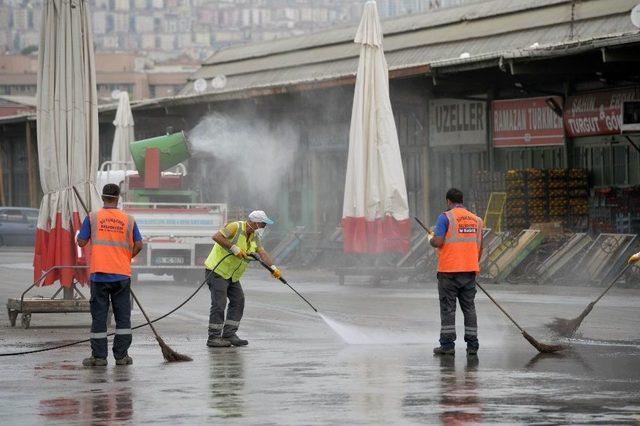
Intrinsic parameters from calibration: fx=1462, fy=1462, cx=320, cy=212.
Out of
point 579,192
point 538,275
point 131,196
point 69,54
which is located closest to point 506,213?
point 579,192

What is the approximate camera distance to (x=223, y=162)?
4362 centimetres

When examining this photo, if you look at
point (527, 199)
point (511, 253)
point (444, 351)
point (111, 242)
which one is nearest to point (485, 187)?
point (527, 199)

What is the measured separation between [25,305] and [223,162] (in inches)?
997

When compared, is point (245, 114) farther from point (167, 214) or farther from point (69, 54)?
point (69, 54)

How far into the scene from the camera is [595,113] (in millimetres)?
29078

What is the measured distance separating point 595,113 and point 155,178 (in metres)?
9.19

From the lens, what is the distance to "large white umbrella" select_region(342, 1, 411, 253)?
2683cm

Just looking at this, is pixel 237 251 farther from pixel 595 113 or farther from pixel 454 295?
pixel 595 113

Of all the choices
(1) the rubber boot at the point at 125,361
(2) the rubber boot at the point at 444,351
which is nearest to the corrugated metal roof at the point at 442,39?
(2) the rubber boot at the point at 444,351

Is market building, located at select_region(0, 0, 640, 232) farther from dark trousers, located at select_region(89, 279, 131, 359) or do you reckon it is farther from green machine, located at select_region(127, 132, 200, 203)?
dark trousers, located at select_region(89, 279, 131, 359)

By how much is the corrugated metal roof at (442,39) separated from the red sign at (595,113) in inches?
50.1

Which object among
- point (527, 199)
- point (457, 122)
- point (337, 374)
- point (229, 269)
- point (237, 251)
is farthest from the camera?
point (457, 122)

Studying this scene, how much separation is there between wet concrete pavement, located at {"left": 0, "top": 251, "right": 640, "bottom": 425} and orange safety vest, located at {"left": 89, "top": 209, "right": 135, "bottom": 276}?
0.96m

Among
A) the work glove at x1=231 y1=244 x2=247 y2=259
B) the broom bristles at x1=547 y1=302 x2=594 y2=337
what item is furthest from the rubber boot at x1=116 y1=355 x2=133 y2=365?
the broom bristles at x1=547 y1=302 x2=594 y2=337
